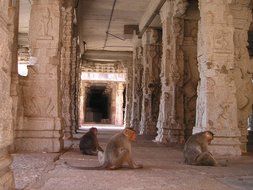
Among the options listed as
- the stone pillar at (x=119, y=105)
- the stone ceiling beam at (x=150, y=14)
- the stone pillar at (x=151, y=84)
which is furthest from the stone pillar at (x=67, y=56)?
the stone pillar at (x=119, y=105)

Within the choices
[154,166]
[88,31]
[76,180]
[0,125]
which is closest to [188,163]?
[154,166]

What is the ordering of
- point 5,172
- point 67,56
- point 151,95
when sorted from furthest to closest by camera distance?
point 151,95, point 67,56, point 5,172

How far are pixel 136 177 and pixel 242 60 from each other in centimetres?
524

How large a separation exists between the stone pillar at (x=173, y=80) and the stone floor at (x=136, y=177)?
5.10 metres

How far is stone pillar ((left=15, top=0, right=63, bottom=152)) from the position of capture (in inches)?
337

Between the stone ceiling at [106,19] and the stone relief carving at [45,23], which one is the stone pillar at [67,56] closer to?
the stone ceiling at [106,19]

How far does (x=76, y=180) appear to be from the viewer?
17.0ft

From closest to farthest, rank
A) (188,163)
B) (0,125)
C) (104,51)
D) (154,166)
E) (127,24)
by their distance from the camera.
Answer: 1. (0,125)
2. (154,166)
3. (188,163)
4. (127,24)
5. (104,51)

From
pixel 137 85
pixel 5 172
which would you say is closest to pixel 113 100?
pixel 137 85

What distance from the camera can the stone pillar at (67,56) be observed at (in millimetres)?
13264

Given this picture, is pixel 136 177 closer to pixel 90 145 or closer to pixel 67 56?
pixel 90 145

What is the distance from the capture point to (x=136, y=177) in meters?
5.61

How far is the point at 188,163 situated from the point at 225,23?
324 cm

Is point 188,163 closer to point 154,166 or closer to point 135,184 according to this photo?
point 154,166
